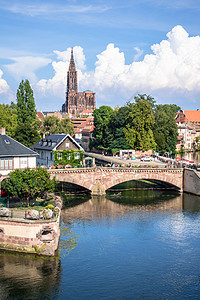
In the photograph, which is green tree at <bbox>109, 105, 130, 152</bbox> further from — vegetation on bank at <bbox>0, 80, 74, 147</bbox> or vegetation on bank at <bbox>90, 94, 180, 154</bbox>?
vegetation on bank at <bbox>0, 80, 74, 147</bbox>

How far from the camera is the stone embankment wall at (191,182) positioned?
82.5m

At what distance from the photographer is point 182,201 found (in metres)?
78.8

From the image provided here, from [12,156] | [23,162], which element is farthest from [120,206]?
[12,156]

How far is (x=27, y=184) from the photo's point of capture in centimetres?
5334

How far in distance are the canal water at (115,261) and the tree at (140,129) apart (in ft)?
193

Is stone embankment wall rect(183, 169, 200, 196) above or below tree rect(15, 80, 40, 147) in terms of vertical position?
below

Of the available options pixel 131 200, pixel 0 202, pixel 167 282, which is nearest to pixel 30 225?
pixel 0 202

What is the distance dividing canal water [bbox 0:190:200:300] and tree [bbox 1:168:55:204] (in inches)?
284

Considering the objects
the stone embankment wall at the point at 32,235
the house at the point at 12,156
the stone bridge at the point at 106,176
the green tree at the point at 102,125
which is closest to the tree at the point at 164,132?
the green tree at the point at 102,125

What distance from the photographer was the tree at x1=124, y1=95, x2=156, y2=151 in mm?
126625

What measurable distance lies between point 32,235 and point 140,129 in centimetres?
8635

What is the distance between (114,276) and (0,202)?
2308 centimetres

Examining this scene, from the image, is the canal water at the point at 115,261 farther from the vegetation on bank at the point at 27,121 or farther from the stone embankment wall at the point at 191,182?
the vegetation on bank at the point at 27,121

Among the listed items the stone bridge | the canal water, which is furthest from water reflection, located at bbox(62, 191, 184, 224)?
the stone bridge
